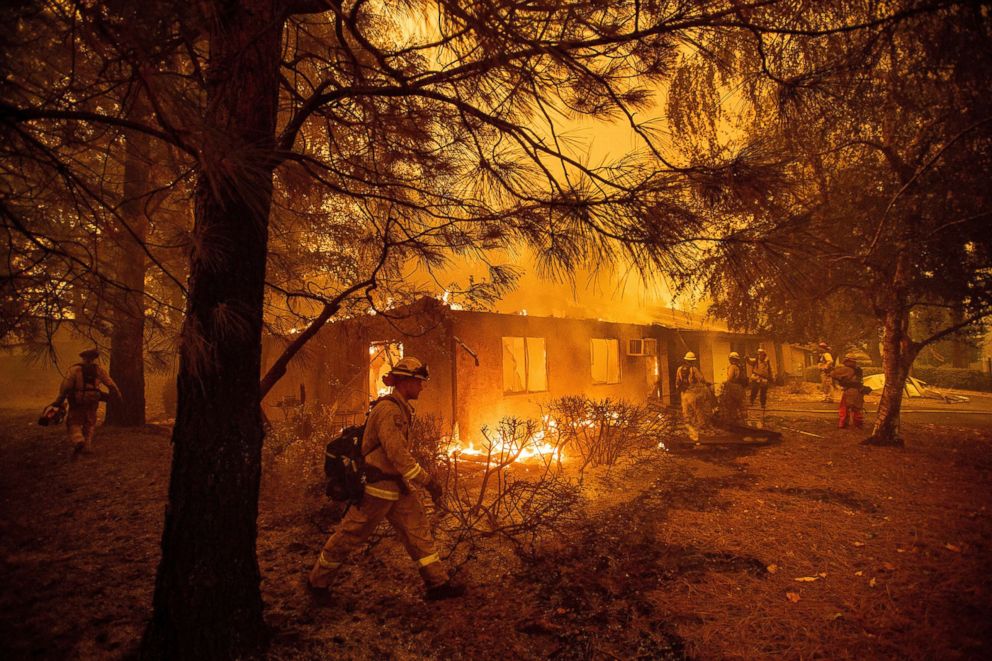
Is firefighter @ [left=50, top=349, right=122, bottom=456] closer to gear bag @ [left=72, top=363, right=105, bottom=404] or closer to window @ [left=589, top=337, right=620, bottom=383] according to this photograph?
gear bag @ [left=72, top=363, right=105, bottom=404]

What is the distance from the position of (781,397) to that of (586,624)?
68.0ft

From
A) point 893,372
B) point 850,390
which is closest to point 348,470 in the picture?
point 893,372

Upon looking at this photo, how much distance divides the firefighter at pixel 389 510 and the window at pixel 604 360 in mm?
10602

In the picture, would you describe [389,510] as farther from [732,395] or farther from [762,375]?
[762,375]

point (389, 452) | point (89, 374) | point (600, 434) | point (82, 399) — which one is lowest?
point (600, 434)

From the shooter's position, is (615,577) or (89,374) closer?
(615,577)

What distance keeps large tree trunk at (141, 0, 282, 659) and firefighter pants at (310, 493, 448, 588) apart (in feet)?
2.40

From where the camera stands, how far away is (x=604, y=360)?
14.2 m

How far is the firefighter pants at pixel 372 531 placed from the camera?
3408mm

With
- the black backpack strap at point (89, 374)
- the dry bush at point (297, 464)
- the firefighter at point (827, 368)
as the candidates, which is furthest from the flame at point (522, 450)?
the firefighter at point (827, 368)

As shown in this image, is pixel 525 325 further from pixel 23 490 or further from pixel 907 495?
pixel 23 490

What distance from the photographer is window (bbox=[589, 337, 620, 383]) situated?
1396 centimetres

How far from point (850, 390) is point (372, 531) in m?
12.2

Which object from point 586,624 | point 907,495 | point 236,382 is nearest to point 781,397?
point 907,495
